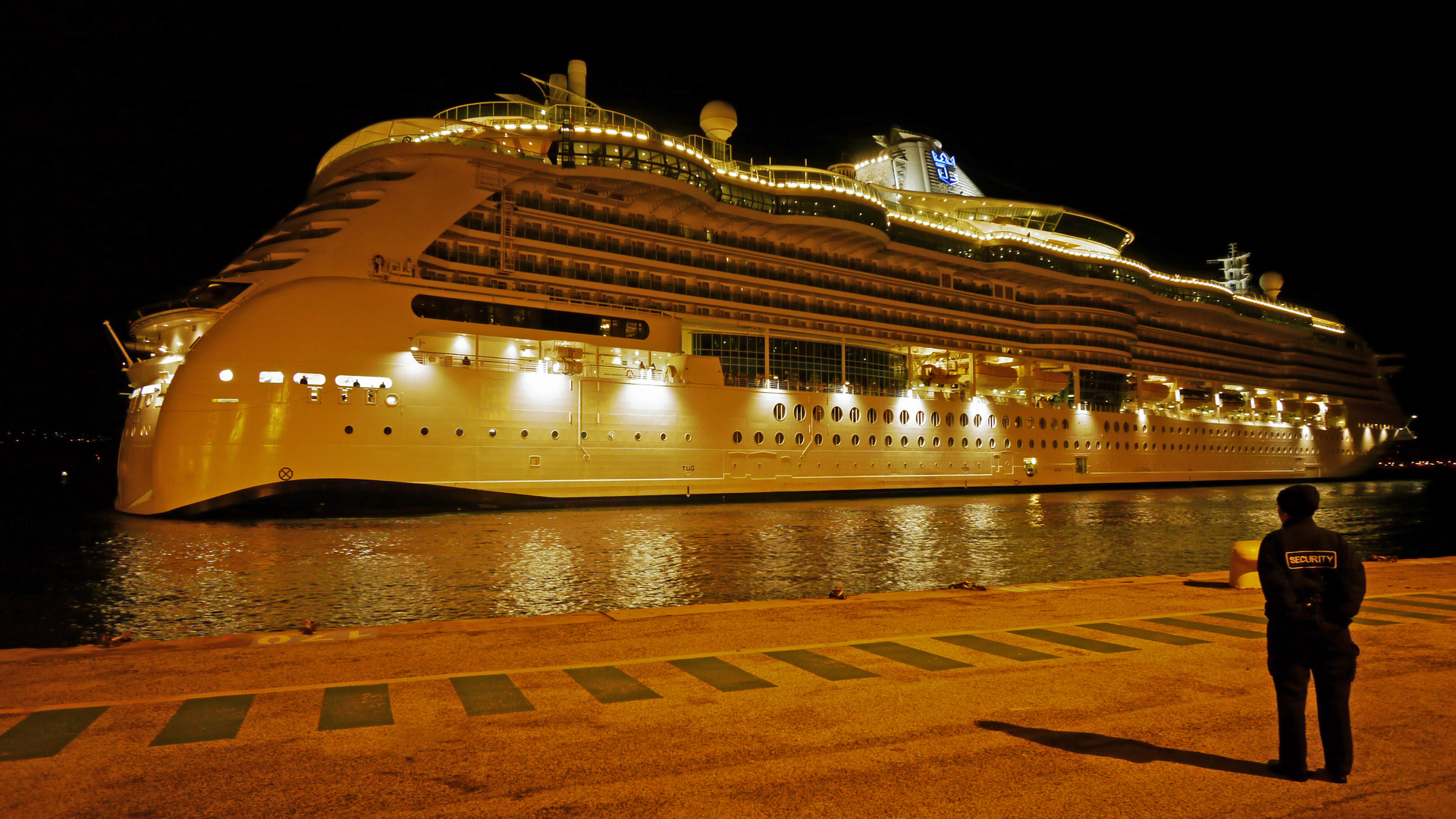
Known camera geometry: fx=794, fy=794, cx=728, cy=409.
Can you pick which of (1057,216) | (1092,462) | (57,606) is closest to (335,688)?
(57,606)

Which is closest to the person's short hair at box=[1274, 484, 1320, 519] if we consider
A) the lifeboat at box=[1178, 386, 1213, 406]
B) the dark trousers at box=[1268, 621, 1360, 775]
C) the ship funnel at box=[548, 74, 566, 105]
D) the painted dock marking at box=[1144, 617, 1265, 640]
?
the dark trousers at box=[1268, 621, 1360, 775]

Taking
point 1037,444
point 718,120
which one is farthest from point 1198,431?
point 718,120

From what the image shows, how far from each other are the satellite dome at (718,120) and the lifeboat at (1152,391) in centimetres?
3232

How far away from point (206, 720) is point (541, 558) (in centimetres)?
1151

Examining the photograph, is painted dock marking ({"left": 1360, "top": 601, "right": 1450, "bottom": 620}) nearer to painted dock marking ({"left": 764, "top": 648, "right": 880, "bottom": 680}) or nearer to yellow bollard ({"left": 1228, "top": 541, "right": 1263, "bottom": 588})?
yellow bollard ({"left": 1228, "top": 541, "right": 1263, "bottom": 588})

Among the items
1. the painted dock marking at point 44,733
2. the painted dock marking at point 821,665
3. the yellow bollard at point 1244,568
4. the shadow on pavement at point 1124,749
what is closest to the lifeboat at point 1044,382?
the yellow bollard at point 1244,568

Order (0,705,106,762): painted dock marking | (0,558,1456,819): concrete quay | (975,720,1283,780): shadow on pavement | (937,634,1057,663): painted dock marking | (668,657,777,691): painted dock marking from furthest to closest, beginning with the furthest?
(937,634,1057,663): painted dock marking < (668,657,777,691): painted dock marking < (0,705,106,762): painted dock marking < (975,720,1283,780): shadow on pavement < (0,558,1456,819): concrete quay

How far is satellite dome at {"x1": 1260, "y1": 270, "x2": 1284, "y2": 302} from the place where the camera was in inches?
2778

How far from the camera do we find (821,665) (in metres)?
6.84

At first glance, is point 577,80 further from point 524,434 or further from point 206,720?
point 206,720

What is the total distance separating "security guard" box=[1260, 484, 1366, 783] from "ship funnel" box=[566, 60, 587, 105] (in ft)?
107

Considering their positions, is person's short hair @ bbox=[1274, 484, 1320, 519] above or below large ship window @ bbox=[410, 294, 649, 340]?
below

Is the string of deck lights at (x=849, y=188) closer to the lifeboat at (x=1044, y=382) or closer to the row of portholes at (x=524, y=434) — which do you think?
the lifeboat at (x=1044, y=382)

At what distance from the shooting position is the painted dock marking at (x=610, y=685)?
5.88 metres
